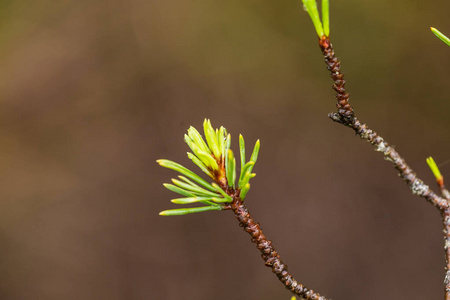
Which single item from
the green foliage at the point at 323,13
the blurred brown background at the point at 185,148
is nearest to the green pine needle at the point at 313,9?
the green foliage at the point at 323,13

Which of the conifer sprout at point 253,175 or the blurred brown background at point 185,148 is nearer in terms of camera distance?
the conifer sprout at point 253,175

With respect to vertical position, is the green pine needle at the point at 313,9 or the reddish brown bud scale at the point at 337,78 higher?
the green pine needle at the point at 313,9

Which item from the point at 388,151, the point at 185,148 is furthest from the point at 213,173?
the point at 185,148

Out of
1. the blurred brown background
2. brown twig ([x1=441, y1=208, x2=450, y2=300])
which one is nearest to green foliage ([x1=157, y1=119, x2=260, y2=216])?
brown twig ([x1=441, y1=208, x2=450, y2=300])

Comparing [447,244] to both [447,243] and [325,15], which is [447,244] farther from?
[325,15]

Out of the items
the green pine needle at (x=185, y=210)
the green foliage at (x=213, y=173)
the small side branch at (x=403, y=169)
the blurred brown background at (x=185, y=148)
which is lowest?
the small side branch at (x=403, y=169)

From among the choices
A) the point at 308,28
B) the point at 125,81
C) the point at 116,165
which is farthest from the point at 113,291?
the point at 308,28

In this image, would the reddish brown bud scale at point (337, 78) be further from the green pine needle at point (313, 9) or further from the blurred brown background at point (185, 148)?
the blurred brown background at point (185, 148)

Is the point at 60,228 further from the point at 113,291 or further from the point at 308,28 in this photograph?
Answer: the point at 308,28
